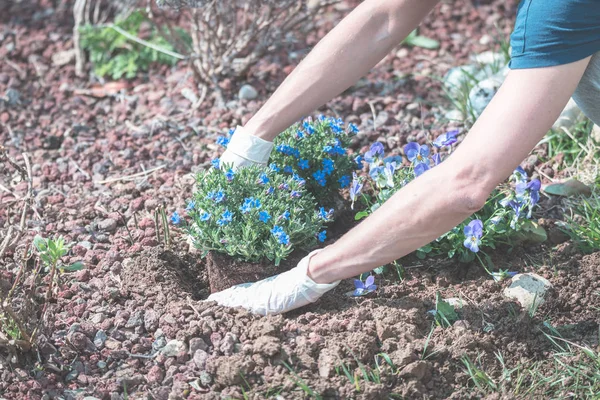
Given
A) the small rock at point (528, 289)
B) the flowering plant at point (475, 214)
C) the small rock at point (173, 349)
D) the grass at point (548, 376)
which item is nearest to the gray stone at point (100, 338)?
the small rock at point (173, 349)

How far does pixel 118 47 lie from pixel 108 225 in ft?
5.88

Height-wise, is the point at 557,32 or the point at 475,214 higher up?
the point at 557,32

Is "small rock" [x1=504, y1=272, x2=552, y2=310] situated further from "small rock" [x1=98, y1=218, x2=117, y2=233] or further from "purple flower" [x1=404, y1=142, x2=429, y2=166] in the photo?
"small rock" [x1=98, y1=218, x2=117, y2=233]

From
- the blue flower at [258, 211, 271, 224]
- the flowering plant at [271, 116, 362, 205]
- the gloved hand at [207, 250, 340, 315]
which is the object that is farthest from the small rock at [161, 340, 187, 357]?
the flowering plant at [271, 116, 362, 205]

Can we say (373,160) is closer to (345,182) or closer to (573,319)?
(345,182)

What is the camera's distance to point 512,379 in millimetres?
2463

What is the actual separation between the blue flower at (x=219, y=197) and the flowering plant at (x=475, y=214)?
0.56 meters

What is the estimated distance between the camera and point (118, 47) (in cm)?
464

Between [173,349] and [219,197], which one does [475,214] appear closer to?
[219,197]

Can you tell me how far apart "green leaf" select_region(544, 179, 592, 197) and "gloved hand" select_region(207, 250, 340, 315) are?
1247 mm

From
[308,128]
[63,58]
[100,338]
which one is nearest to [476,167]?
[308,128]

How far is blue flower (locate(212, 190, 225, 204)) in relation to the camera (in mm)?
2629

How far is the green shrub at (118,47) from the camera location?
4.51m

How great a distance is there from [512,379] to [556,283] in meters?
0.51
